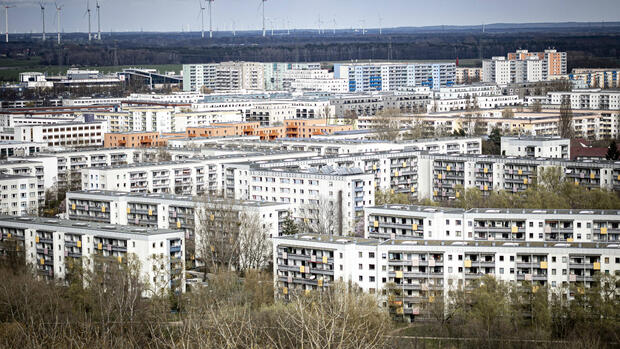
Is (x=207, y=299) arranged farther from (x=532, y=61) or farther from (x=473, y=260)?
(x=532, y=61)

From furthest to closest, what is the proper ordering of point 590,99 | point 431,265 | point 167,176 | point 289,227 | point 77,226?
point 590,99 → point 167,176 → point 289,227 → point 77,226 → point 431,265

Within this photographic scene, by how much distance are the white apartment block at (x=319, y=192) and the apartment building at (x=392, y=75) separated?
20175mm

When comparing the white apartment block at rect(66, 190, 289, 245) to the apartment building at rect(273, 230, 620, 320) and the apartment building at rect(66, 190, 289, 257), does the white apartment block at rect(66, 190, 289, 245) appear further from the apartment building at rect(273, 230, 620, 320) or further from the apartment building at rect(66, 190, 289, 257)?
the apartment building at rect(273, 230, 620, 320)

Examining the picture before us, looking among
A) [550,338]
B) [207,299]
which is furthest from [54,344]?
[550,338]

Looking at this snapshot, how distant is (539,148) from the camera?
1694cm

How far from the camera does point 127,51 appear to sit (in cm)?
5106

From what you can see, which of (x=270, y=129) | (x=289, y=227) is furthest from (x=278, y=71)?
(x=289, y=227)

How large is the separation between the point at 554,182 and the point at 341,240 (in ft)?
14.9

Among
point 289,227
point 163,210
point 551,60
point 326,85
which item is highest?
point 551,60

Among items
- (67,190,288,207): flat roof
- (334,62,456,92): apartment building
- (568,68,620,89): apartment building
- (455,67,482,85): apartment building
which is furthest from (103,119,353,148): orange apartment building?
(455,67,482,85): apartment building

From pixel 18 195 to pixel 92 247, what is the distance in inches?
153

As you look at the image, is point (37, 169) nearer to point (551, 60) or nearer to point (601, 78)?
point (601, 78)

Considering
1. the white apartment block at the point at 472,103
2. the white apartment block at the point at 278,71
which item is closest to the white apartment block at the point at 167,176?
the white apartment block at the point at 472,103

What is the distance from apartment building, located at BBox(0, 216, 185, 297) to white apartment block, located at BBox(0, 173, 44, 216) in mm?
2290
